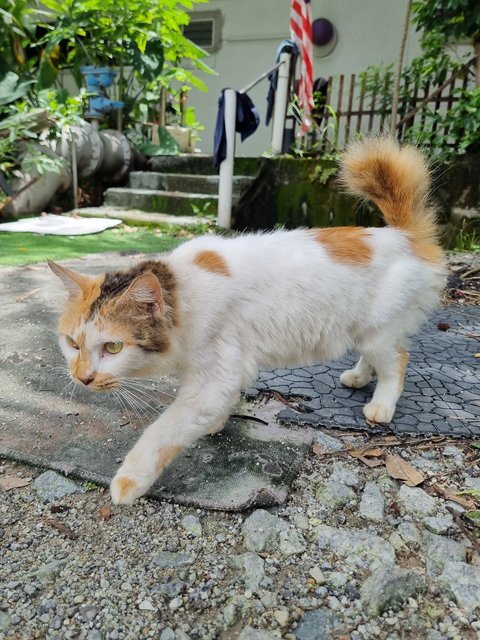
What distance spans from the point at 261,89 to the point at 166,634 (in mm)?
10578

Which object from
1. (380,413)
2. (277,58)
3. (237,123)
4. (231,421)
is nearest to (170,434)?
(231,421)

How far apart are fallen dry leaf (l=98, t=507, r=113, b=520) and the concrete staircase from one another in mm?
5269

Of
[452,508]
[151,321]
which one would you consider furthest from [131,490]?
[452,508]

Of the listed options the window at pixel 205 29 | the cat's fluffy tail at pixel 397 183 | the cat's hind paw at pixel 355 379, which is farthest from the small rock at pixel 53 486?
Result: the window at pixel 205 29

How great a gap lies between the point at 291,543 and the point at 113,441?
84 centimetres

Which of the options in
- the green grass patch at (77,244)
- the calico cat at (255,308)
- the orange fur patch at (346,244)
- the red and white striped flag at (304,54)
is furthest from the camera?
the red and white striped flag at (304,54)

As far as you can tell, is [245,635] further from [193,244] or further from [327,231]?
[327,231]

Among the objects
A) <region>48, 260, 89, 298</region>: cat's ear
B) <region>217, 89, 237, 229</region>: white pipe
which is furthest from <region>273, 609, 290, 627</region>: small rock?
<region>217, 89, 237, 229</region>: white pipe

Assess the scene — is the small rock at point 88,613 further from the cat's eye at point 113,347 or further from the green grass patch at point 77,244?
the green grass patch at point 77,244

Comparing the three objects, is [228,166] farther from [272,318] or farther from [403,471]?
[403,471]

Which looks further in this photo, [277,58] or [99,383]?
[277,58]

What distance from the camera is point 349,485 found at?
174 centimetres

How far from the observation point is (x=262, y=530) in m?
1.51

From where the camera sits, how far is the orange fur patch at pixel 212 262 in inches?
70.8
